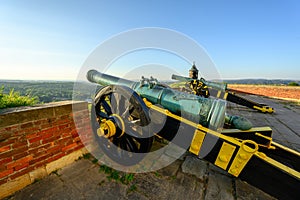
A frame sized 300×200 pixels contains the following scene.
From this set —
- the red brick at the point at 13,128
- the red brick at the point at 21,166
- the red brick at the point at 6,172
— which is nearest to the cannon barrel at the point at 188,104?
the red brick at the point at 13,128

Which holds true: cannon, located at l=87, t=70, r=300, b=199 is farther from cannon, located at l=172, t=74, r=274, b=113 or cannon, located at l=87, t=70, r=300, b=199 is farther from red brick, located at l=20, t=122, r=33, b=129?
cannon, located at l=172, t=74, r=274, b=113

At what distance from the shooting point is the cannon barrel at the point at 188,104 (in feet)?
6.08

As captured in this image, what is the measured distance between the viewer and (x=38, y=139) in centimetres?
192

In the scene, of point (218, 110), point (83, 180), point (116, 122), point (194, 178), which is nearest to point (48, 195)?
point (83, 180)

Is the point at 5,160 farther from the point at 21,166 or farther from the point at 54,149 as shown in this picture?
the point at 54,149

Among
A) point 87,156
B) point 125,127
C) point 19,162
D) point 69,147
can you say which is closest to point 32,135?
point 19,162

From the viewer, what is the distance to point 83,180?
1949mm

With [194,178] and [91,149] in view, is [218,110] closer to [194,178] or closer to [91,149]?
[194,178]

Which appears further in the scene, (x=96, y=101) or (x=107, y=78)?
(x=107, y=78)

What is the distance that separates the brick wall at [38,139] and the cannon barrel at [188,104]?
3.72 feet

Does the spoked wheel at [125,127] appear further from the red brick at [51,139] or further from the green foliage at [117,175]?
the red brick at [51,139]

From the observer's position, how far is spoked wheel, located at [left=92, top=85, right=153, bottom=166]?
6.42ft

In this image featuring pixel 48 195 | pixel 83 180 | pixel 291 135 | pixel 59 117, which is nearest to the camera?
pixel 48 195

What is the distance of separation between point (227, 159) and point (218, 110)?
1.92 ft
